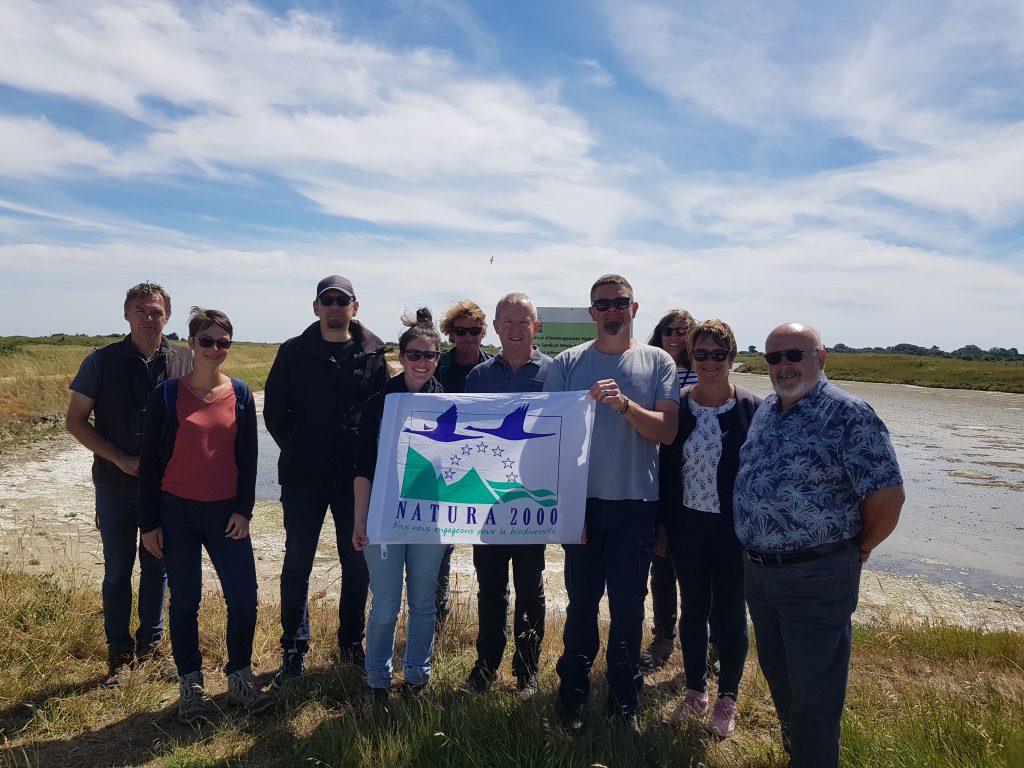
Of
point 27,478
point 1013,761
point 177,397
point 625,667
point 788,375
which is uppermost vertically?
point 788,375

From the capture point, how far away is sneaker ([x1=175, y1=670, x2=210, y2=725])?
450 cm

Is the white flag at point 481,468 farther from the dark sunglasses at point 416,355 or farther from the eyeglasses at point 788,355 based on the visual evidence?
the eyeglasses at point 788,355

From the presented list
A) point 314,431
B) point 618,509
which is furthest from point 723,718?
point 314,431

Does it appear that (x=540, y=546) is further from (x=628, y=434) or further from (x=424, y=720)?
(x=424, y=720)

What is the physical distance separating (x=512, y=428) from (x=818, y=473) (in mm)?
2096

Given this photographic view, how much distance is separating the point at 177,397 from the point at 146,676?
217 centimetres

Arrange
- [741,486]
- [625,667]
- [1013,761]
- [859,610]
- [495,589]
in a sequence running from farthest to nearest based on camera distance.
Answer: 1. [859,610]
2. [495,589]
3. [625,667]
4. [741,486]
5. [1013,761]

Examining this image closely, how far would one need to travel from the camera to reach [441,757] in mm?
3889

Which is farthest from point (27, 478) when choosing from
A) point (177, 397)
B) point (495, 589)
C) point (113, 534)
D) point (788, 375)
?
point (788, 375)

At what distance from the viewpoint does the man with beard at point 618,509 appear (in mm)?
4328

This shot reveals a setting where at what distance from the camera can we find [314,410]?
5035 mm

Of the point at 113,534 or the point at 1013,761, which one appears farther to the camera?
the point at 113,534

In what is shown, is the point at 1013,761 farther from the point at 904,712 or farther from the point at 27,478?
the point at 27,478

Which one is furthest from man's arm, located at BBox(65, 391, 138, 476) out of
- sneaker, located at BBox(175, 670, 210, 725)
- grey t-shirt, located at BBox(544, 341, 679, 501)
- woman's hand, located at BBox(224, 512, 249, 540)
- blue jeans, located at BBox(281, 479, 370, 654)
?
grey t-shirt, located at BBox(544, 341, 679, 501)
